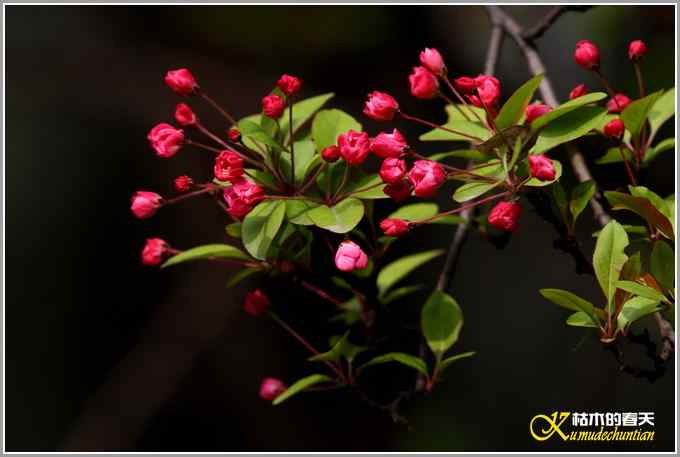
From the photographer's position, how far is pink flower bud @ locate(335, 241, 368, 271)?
3.46ft

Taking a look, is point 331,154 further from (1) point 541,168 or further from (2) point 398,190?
(1) point 541,168

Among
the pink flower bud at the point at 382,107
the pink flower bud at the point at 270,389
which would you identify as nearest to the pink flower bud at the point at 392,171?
the pink flower bud at the point at 382,107

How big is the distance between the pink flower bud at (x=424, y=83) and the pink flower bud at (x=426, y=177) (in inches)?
5.9

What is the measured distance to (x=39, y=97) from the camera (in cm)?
311

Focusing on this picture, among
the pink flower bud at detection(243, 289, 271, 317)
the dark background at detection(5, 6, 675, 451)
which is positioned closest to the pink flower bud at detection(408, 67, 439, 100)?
the pink flower bud at detection(243, 289, 271, 317)

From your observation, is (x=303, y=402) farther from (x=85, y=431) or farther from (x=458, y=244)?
(x=458, y=244)

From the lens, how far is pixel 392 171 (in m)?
1.01

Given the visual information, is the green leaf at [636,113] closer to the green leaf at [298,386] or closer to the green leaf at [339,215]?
the green leaf at [339,215]

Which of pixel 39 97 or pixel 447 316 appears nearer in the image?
pixel 447 316

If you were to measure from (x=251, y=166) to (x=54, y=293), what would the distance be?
206 centimetres

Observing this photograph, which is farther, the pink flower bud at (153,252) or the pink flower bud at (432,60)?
the pink flower bud at (153,252)

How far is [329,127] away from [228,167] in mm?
204

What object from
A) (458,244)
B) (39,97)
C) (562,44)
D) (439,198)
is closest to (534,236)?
(439,198)

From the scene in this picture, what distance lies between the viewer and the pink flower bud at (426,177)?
1.01 m
